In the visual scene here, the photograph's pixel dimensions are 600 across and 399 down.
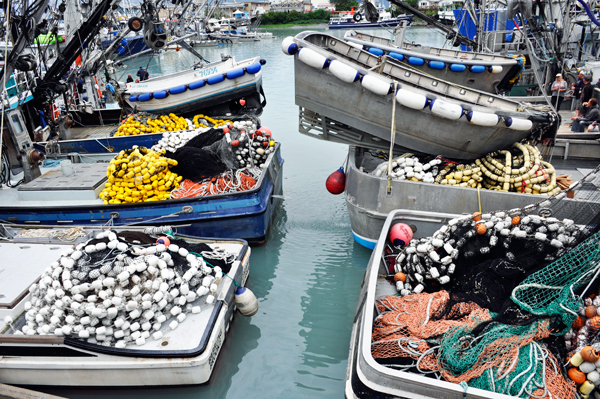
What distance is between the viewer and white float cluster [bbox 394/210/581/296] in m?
4.12

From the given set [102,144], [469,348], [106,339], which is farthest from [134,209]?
[469,348]

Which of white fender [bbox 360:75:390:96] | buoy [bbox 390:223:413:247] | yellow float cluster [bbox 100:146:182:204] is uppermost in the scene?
white fender [bbox 360:75:390:96]

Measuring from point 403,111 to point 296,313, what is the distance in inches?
121

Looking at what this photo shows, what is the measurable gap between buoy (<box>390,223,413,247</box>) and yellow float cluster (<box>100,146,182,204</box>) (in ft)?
11.5

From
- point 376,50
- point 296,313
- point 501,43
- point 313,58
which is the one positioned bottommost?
point 296,313

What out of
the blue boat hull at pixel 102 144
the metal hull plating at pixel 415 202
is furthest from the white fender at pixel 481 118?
the blue boat hull at pixel 102 144

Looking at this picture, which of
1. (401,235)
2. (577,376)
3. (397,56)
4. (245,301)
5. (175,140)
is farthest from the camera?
(175,140)

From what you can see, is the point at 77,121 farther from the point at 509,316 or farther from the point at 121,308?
the point at 509,316

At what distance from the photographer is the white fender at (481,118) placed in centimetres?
543

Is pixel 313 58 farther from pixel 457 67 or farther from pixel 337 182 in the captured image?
pixel 457 67

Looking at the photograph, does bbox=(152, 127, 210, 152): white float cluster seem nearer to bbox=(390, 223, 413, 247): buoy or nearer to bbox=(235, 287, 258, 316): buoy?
bbox=(235, 287, 258, 316): buoy

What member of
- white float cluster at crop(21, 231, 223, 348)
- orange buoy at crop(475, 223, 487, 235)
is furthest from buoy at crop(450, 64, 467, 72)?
white float cluster at crop(21, 231, 223, 348)

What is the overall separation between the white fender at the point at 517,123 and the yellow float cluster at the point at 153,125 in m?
6.72

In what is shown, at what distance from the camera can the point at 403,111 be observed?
5.72 m
